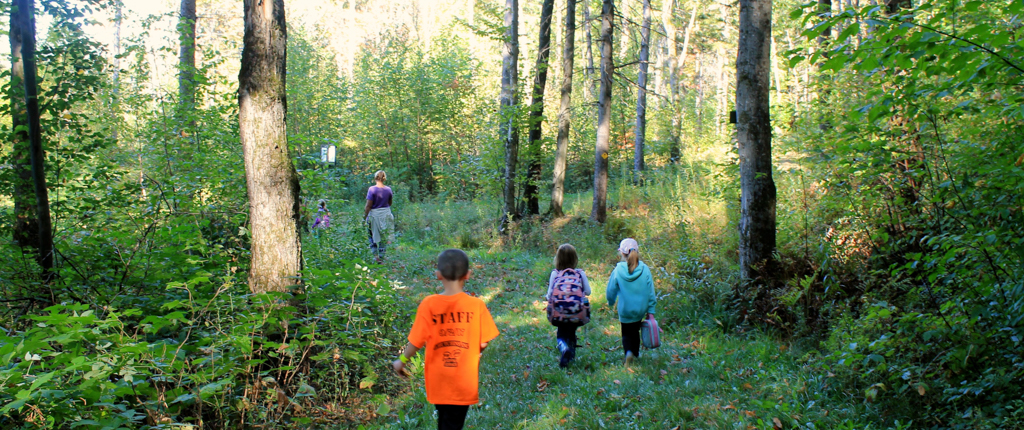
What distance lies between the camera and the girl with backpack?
6.01 m

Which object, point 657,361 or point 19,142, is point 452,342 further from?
point 19,142

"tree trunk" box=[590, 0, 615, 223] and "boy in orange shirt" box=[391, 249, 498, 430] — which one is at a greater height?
"tree trunk" box=[590, 0, 615, 223]

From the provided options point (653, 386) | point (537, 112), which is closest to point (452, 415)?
point (653, 386)

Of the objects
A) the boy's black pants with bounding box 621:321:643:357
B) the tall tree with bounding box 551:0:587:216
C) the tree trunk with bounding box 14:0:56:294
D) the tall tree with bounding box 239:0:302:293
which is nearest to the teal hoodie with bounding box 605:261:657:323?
the boy's black pants with bounding box 621:321:643:357

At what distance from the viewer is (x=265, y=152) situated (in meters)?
5.23

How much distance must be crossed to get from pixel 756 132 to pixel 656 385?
3.58 m

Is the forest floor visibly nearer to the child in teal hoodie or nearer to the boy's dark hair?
the child in teal hoodie

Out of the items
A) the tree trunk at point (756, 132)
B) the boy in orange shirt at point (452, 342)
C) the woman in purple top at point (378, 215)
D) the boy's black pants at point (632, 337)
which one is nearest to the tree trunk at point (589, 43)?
the woman in purple top at point (378, 215)

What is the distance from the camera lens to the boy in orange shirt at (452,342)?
367 cm

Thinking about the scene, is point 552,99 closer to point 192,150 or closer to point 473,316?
point 192,150

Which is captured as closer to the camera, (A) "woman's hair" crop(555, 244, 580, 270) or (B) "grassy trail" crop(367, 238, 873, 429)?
(B) "grassy trail" crop(367, 238, 873, 429)

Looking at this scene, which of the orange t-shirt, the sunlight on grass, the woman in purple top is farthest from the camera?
Result: the woman in purple top

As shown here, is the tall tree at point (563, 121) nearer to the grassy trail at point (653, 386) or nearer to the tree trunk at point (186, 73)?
the grassy trail at point (653, 386)

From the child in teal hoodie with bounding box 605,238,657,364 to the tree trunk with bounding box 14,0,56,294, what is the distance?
5879 mm
